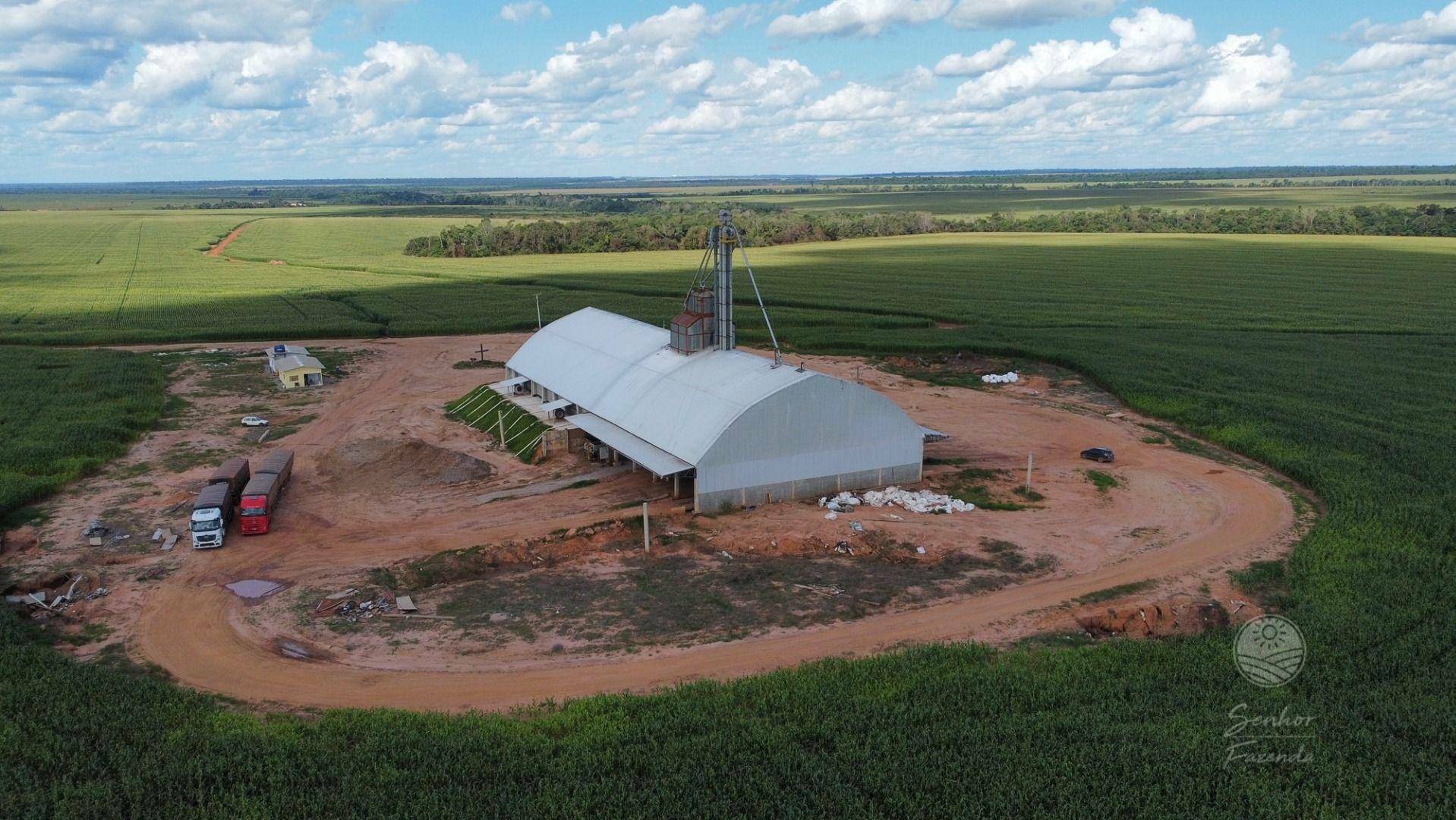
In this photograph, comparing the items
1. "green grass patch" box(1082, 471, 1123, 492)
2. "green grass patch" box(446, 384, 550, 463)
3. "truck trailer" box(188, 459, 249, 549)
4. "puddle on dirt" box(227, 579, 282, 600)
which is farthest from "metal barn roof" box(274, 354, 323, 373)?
"green grass patch" box(1082, 471, 1123, 492)

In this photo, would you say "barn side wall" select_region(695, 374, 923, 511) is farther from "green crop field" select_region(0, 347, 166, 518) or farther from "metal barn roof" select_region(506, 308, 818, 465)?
"green crop field" select_region(0, 347, 166, 518)

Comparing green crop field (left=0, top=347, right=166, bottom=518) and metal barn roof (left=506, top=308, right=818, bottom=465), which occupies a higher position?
metal barn roof (left=506, top=308, right=818, bottom=465)

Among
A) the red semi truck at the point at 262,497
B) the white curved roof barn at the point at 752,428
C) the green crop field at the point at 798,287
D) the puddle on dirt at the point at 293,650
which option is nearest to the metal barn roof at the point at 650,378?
the white curved roof barn at the point at 752,428

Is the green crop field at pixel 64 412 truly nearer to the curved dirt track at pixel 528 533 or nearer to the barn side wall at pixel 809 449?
Answer: the curved dirt track at pixel 528 533

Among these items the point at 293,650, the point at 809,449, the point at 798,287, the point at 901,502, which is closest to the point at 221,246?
the point at 798,287

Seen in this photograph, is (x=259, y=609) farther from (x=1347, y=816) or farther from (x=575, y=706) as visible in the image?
(x=1347, y=816)

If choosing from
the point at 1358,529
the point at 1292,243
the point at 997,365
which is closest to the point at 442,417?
the point at 997,365
